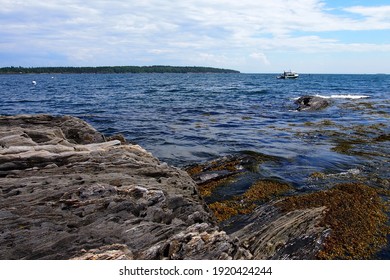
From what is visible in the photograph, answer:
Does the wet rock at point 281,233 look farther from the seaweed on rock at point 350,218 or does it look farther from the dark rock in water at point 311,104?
the dark rock in water at point 311,104

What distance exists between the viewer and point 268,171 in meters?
13.2

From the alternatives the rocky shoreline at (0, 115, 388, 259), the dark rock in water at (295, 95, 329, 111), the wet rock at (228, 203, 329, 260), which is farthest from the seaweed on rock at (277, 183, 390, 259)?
the dark rock in water at (295, 95, 329, 111)

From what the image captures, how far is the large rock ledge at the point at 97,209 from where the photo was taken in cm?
573

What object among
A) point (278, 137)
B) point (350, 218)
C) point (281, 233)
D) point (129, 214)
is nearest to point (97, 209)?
point (129, 214)

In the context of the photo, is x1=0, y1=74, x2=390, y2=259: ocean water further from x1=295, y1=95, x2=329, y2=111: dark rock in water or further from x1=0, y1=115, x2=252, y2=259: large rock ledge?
x1=0, y1=115, x2=252, y2=259: large rock ledge

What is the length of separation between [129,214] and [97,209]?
652mm

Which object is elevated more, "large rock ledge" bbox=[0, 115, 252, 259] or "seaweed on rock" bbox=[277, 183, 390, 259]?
"large rock ledge" bbox=[0, 115, 252, 259]

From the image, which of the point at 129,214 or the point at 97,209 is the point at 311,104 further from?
the point at 97,209

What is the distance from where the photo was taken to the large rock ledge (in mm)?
5734

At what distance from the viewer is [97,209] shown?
21.3 feet

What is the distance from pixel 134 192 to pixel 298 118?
24.6 meters

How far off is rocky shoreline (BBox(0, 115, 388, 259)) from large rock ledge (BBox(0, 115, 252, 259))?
0.02 m

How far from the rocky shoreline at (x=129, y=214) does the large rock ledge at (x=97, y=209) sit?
0.02m
